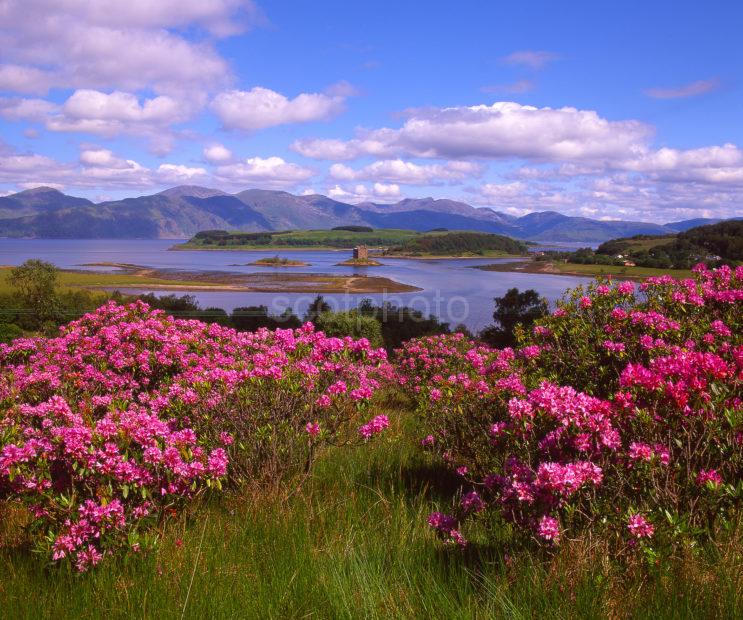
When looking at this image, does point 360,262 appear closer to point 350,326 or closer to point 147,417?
point 350,326

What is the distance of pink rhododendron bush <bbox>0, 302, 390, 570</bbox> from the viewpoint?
3.36 meters

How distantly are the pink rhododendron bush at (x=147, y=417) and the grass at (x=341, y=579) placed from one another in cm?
25

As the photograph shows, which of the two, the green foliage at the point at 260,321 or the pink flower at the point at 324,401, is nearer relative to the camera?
the pink flower at the point at 324,401

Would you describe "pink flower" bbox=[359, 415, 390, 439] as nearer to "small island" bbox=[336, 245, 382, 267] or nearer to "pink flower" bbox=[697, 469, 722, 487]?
"pink flower" bbox=[697, 469, 722, 487]

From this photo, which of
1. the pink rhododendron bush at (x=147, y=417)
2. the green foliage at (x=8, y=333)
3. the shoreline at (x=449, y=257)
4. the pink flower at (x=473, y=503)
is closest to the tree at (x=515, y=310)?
the green foliage at (x=8, y=333)

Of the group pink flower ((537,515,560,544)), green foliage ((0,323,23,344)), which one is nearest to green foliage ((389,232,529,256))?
green foliage ((0,323,23,344))

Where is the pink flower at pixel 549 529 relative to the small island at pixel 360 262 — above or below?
below

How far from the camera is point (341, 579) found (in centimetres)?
321

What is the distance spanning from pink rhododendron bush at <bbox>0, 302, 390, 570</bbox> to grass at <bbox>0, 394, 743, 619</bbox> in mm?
245

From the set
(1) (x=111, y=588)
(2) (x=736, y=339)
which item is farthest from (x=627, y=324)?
(1) (x=111, y=588)

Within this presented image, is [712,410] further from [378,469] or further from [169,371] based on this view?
[169,371]

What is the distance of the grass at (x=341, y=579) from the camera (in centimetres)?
279

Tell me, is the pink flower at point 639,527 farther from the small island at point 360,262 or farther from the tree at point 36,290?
the small island at point 360,262

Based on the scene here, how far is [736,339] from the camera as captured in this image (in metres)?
5.45
